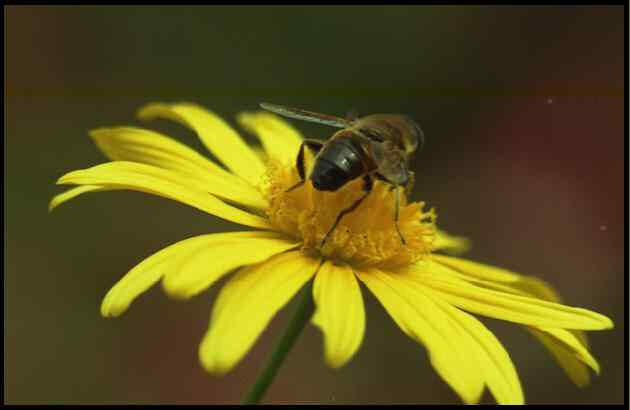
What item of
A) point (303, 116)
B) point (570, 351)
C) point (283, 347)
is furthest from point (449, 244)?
point (283, 347)

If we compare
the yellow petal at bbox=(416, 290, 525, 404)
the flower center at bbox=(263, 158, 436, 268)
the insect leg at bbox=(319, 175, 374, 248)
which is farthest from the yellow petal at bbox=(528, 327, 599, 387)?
the insect leg at bbox=(319, 175, 374, 248)

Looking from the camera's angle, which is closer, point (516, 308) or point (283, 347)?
point (283, 347)

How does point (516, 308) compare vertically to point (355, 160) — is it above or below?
below

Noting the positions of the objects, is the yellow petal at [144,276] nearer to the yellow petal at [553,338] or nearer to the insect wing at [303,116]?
the insect wing at [303,116]

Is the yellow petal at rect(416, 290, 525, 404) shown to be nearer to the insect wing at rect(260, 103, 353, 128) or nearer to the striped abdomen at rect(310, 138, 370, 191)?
the striped abdomen at rect(310, 138, 370, 191)

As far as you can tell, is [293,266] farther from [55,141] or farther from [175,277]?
[55,141]

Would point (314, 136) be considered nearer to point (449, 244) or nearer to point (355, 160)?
point (449, 244)

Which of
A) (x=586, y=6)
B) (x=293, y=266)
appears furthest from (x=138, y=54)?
(x=293, y=266)
